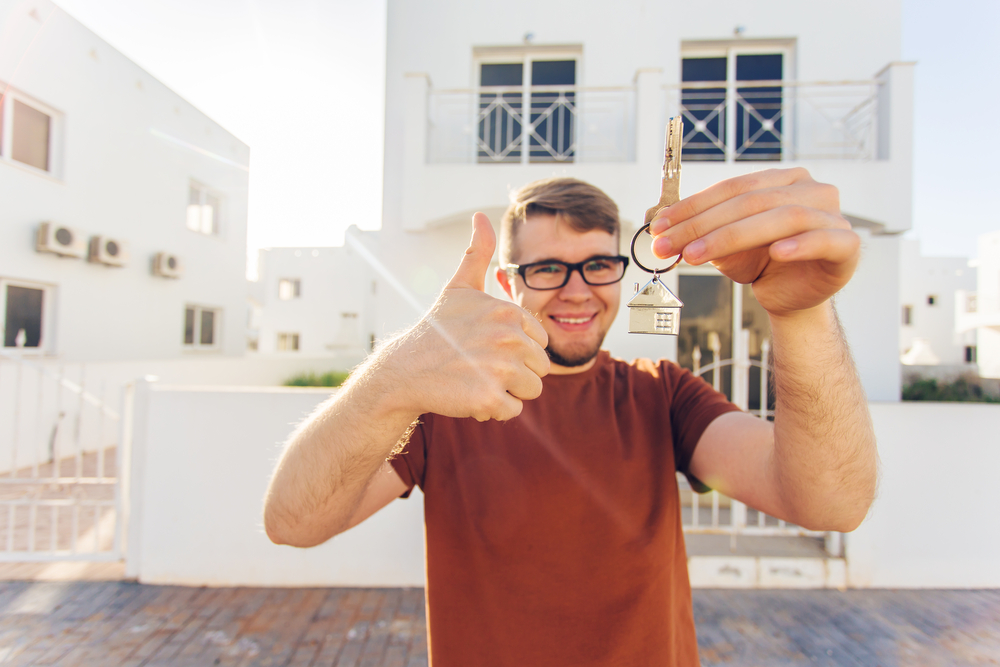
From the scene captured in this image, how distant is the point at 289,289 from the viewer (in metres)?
25.7

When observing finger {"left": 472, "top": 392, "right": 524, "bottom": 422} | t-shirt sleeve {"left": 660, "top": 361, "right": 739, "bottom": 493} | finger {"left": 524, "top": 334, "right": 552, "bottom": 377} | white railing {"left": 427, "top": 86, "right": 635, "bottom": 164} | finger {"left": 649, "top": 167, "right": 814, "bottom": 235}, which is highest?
white railing {"left": 427, "top": 86, "right": 635, "bottom": 164}

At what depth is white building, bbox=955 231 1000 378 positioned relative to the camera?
1983cm

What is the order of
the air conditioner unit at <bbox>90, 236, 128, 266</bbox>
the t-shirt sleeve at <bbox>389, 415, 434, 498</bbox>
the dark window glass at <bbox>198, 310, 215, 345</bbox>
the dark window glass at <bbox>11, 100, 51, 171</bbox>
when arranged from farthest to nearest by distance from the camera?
the dark window glass at <bbox>198, 310, 215, 345</bbox> < the air conditioner unit at <bbox>90, 236, 128, 266</bbox> < the dark window glass at <bbox>11, 100, 51, 171</bbox> < the t-shirt sleeve at <bbox>389, 415, 434, 498</bbox>

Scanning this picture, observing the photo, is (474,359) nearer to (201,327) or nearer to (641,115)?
(641,115)

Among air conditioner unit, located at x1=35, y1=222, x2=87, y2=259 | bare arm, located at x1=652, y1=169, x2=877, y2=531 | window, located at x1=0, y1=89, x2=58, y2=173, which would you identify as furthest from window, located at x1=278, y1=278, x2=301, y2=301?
bare arm, located at x1=652, y1=169, x2=877, y2=531

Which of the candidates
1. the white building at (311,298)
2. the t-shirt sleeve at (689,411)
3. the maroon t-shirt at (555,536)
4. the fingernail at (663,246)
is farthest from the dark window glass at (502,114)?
the white building at (311,298)

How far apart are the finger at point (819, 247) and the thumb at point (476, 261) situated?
588 mm

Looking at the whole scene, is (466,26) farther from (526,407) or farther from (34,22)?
(34,22)

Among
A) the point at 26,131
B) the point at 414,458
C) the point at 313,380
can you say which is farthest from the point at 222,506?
the point at 313,380

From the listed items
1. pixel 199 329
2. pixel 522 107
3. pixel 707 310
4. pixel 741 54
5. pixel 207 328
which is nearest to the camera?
pixel 707 310

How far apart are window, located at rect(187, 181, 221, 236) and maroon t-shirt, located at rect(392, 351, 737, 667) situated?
14341 millimetres

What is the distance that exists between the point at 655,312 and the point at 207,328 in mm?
15498

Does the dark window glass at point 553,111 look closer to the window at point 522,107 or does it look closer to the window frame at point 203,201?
the window at point 522,107

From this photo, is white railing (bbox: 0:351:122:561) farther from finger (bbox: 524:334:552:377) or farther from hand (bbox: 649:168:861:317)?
hand (bbox: 649:168:861:317)
